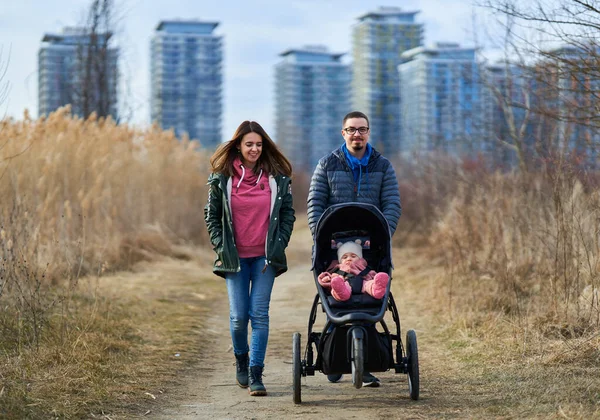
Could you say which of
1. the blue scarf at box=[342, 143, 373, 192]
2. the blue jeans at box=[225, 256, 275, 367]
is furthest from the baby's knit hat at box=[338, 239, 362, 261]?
the blue jeans at box=[225, 256, 275, 367]

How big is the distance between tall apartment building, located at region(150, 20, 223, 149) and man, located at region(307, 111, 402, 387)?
8164 centimetres

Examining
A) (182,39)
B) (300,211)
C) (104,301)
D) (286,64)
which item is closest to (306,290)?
(104,301)

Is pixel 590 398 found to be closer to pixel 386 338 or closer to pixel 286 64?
pixel 386 338

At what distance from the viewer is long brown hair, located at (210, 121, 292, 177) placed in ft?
23.8

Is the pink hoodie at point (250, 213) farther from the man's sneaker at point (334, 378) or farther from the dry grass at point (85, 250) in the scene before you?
the dry grass at point (85, 250)

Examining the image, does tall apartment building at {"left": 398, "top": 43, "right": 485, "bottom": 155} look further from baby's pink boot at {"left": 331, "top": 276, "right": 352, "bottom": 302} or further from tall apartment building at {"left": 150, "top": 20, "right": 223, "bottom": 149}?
tall apartment building at {"left": 150, "top": 20, "right": 223, "bottom": 149}

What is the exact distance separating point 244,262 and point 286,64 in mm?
101062

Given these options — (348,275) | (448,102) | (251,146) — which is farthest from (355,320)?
(448,102)

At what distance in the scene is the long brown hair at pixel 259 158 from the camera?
7.25 metres

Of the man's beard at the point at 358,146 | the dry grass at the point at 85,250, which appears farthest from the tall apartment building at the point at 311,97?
the man's beard at the point at 358,146

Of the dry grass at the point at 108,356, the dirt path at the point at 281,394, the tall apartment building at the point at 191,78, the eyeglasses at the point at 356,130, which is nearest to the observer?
the dirt path at the point at 281,394

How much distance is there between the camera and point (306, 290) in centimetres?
1492

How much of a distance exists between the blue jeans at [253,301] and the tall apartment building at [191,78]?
267 feet

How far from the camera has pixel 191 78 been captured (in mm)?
92188
